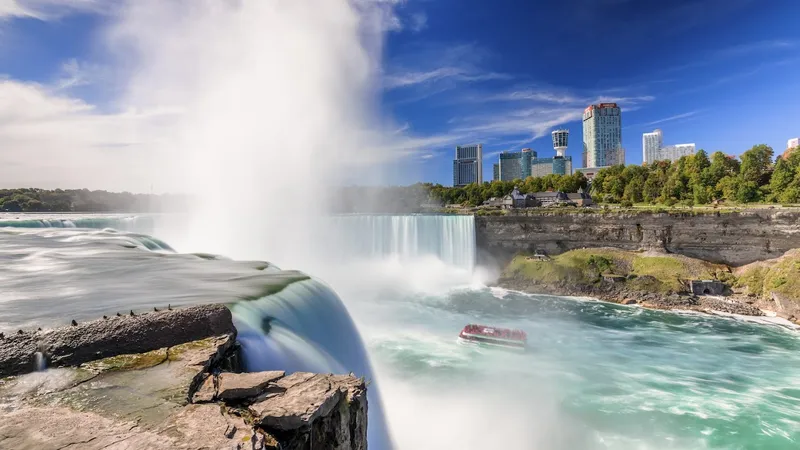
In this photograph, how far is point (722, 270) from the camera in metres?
34.1

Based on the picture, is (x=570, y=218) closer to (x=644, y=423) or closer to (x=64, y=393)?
(x=644, y=423)

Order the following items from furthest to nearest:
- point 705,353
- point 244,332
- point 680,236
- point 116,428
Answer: point 680,236 < point 705,353 < point 244,332 < point 116,428

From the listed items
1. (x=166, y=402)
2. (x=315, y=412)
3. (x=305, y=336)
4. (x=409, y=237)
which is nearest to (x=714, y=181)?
(x=409, y=237)

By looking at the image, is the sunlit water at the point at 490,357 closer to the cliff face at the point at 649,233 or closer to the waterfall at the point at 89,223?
the waterfall at the point at 89,223

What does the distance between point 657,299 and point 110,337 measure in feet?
119

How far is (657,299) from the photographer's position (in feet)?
104

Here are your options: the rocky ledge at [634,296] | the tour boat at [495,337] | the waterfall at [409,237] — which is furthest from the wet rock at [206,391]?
the waterfall at [409,237]

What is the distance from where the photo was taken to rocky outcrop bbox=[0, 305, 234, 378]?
19.8ft

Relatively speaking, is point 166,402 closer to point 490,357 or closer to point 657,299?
point 490,357

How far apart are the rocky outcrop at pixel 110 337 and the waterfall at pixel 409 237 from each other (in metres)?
37.4

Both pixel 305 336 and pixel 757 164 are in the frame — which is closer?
pixel 305 336

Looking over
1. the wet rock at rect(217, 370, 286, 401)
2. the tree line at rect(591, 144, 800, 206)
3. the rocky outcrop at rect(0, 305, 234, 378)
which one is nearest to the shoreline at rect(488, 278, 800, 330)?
the tree line at rect(591, 144, 800, 206)

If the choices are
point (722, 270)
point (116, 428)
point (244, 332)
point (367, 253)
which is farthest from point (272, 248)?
point (722, 270)

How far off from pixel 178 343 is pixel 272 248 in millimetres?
35258
